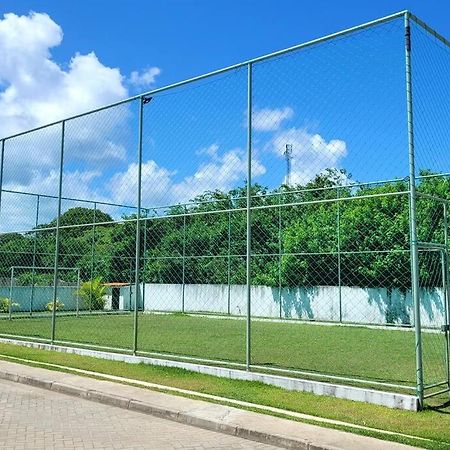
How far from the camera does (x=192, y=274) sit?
23.0m

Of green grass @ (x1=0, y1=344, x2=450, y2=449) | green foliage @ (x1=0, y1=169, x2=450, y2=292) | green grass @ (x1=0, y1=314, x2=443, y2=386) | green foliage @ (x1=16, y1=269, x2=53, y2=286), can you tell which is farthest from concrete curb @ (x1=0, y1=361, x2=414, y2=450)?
green foliage @ (x1=16, y1=269, x2=53, y2=286)

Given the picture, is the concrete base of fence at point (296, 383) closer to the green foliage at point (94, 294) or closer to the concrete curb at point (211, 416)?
the concrete curb at point (211, 416)

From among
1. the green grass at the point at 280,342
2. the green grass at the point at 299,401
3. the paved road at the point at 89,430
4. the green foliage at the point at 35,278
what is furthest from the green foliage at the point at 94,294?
the paved road at the point at 89,430

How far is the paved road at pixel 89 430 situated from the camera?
534 centimetres

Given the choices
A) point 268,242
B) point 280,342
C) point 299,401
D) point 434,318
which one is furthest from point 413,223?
point 268,242

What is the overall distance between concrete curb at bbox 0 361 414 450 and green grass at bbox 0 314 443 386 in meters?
2.32

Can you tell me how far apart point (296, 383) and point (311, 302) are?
11.8 meters

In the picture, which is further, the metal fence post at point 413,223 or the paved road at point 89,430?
the metal fence post at point 413,223

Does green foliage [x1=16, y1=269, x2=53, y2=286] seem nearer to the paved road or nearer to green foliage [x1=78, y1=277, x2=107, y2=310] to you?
green foliage [x1=78, y1=277, x2=107, y2=310]

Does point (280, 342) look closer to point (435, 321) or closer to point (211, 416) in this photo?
point (435, 321)

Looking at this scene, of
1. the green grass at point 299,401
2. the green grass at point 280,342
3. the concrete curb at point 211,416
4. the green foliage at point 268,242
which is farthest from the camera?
the green foliage at point 268,242

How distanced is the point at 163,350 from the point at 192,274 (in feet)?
39.6

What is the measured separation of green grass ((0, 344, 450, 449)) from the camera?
5582 mm

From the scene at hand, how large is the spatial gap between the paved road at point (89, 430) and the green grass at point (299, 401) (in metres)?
1.11
